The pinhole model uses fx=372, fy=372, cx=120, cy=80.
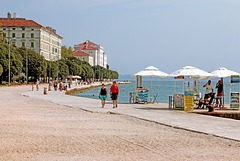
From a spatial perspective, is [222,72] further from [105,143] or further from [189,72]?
[105,143]

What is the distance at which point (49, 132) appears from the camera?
458 inches

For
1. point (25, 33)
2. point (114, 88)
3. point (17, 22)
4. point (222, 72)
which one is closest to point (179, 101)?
point (222, 72)

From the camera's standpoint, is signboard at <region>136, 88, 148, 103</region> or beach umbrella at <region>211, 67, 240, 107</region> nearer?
beach umbrella at <region>211, 67, 240, 107</region>

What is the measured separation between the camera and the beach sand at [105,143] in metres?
8.34

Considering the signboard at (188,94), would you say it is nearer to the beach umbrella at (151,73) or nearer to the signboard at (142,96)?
the beach umbrella at (151,73)

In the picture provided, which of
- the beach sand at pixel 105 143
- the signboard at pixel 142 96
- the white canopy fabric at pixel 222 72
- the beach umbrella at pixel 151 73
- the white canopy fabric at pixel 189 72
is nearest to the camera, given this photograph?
the beach sand at pixel 105 143

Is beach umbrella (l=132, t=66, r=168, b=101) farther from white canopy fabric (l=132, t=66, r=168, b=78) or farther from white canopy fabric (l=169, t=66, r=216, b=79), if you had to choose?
white canopy fabric (l=169, t=66, r=216, b=79)

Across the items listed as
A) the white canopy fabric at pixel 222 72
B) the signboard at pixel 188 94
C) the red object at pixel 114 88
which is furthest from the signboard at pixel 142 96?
the white canopy fabric at pixel 222 72

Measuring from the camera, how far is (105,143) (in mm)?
9867

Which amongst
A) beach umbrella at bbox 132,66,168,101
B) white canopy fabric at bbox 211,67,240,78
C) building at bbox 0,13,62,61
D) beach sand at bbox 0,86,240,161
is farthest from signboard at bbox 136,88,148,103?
building at bbox 0,13,62,61

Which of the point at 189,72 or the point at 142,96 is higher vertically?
the point at 189,72

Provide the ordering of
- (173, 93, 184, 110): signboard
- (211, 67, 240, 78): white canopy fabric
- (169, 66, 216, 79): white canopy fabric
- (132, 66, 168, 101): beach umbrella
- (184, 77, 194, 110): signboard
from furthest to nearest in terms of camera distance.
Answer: (132, 66, 168, 101): beach umbrella → (211, 67, 240, 78): white canopy fabric → (169, 66, 216, 79): white canopy fabric → (173, 93, 184, 110): signboard → (184, 77, 194, 110): signboard

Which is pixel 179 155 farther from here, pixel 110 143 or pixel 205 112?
pixel 205 112

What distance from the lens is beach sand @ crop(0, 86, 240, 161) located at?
27.3 feet
